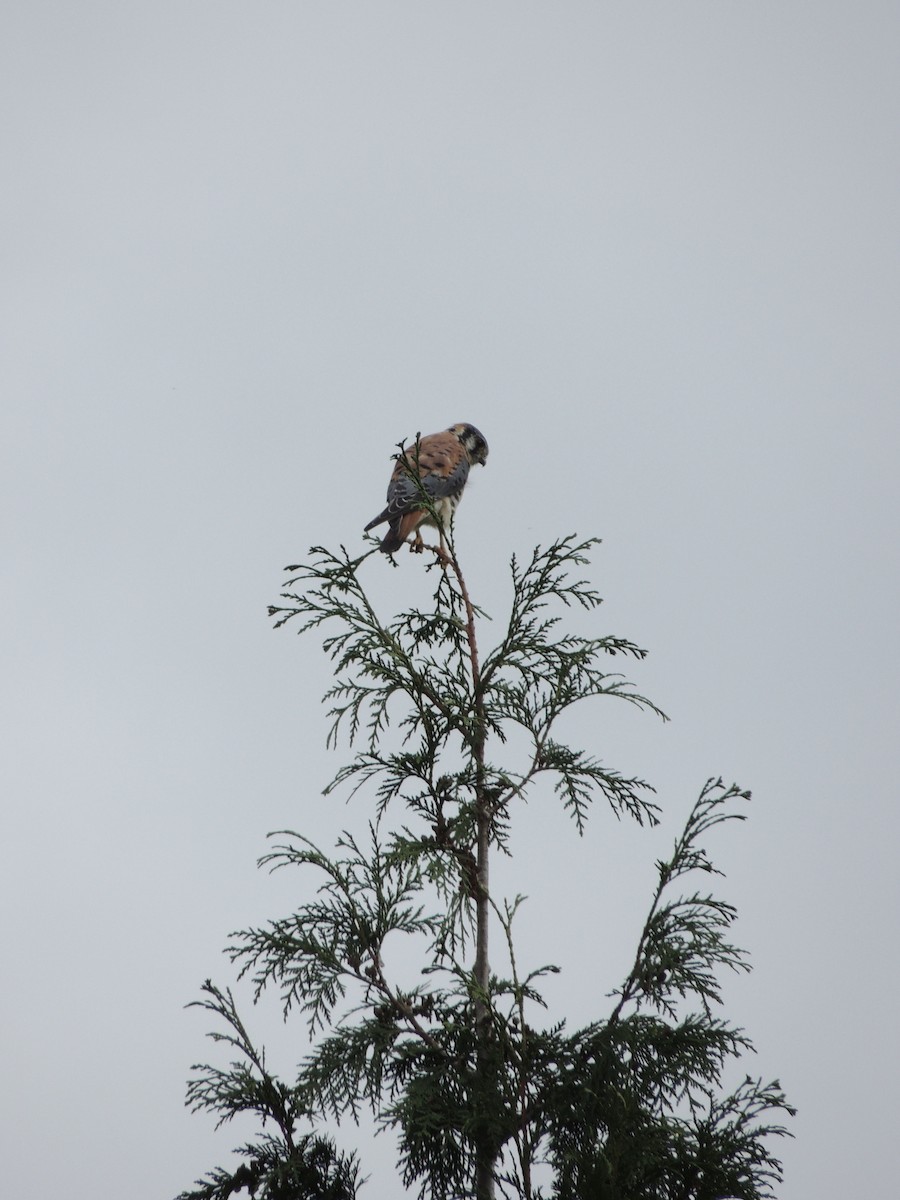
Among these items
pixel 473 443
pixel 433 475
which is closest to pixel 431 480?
pixel 433 475

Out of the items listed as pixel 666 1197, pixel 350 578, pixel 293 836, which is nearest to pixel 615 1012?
pixel 666 1197

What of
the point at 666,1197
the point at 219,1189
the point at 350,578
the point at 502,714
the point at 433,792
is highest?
the point at 350,578

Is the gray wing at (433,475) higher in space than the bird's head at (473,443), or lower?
lower

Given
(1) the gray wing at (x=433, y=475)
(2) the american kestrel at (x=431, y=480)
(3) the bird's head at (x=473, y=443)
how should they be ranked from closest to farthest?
(2) the american kestrel at (x=431, y=480) → (1) the gray wing at (x=433, y=475) → (3) the bird's head at (x=473, y=443)

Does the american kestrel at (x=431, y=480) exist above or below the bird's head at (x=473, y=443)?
below

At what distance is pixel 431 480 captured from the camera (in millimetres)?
6715

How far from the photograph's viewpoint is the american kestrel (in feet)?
17.5

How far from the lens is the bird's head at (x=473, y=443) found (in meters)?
7.84

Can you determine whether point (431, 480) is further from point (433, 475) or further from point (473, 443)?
point (473, 443)

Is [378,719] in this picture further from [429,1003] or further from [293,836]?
[429,1003]

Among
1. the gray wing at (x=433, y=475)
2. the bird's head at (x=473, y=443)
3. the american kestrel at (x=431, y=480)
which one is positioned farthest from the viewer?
the bird's head at (x=473, y=443)

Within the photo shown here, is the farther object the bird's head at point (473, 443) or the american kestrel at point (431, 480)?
the bird's head at point (473, 443)

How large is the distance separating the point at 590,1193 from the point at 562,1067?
0.51 meters

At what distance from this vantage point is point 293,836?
3.98 m
